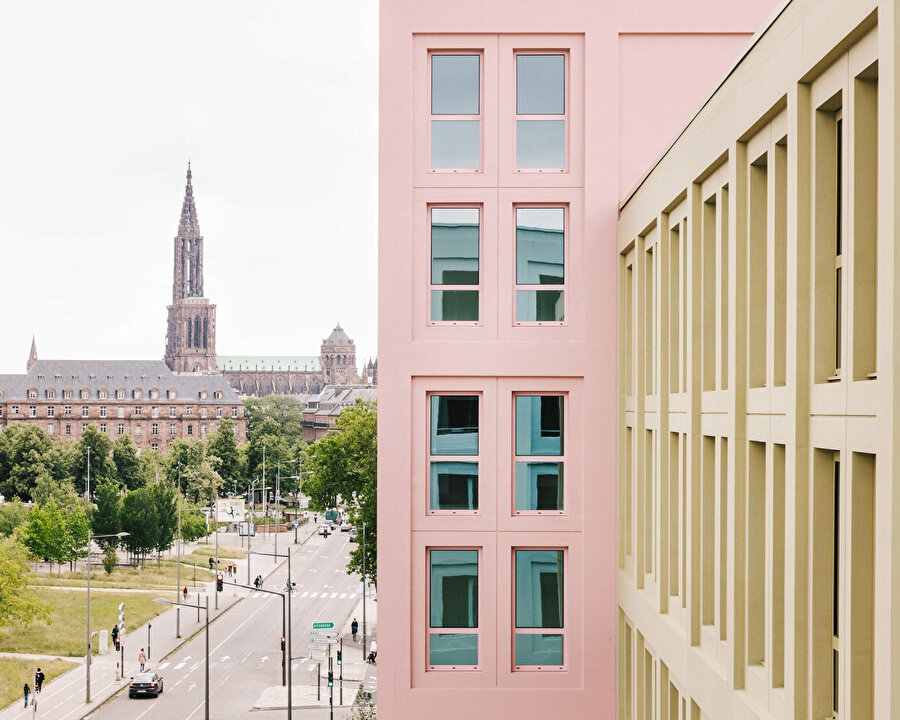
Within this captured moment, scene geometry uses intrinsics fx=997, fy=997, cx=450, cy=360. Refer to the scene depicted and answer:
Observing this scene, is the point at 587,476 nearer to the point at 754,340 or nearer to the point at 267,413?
the point at 754,340

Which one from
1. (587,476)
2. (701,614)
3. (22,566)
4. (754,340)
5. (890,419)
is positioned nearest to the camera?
(890,419)

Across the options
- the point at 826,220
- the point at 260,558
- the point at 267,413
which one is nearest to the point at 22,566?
the point at 260,558

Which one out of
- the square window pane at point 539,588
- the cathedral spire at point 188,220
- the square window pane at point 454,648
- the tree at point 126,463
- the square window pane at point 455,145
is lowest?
the tree at point 126,463

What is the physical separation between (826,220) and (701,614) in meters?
3.72

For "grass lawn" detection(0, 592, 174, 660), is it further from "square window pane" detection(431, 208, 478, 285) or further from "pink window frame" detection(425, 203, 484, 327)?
"square window pane" detection(431, 208, 478, 285)

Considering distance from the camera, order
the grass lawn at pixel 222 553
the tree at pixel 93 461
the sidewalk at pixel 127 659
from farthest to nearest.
Answer: the tree at pixel 93 461 → the grass lawn at pixel 222 553 → the sidewalk at pixel 127 659

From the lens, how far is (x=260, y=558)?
263ft

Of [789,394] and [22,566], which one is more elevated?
[789,394]

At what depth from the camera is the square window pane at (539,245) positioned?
11.5 metres

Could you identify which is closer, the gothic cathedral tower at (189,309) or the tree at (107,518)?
the tree at (107,518)

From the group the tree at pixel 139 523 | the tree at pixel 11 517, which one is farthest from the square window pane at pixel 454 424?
the tree at pixel 11 517

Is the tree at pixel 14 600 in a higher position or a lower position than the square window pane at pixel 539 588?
lower

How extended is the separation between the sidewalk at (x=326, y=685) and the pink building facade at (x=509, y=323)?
3086 cm

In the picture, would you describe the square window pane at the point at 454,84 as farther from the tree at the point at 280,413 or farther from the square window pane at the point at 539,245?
the tree at the point at 280,413
